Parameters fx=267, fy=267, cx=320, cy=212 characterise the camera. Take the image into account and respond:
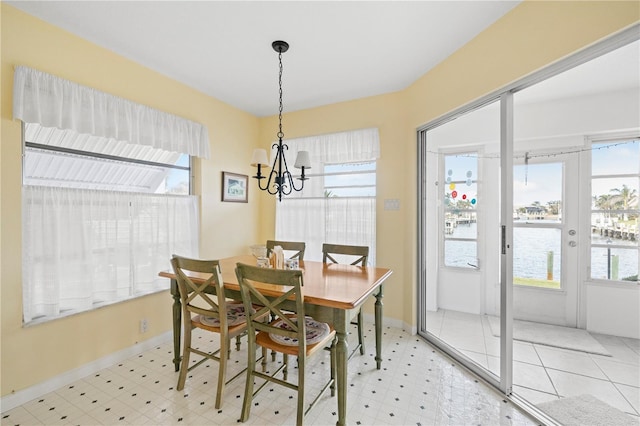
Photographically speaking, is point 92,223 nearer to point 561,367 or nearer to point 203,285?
point 203,285

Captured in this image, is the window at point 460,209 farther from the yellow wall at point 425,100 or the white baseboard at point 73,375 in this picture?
the white baseboard at point 73,375

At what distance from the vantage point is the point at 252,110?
3.74 meters

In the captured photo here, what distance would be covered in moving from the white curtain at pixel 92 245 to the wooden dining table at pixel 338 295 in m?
0.62

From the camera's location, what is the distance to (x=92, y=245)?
2195 millimetres

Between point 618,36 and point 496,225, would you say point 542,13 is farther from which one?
point 496,225

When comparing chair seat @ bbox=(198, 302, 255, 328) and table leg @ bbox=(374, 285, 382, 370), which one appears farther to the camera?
table leg @ bbox=(374, 285, 382, 370)

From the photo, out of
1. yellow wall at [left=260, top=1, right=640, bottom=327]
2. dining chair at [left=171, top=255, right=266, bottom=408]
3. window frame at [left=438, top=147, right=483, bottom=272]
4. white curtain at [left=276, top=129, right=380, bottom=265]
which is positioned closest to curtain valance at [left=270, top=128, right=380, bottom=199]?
white curtain at [left=276, top=129, right=380, bottom=265]

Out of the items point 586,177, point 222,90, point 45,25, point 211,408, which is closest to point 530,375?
point 586,177

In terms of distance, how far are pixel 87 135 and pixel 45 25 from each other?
0.78 meters

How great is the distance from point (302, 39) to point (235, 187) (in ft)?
6.77

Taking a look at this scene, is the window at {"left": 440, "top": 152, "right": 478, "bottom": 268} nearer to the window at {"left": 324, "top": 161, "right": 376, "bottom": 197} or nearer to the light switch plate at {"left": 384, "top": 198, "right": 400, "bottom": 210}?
the light switch plate at {"left": 384, "top": 198, "right": 400, "bottom": 210}

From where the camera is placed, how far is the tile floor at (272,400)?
67.2 inches

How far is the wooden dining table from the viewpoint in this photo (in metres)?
1.59

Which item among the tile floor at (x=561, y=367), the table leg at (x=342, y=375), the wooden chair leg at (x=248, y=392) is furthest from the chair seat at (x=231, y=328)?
the tile floor at (x=561, y=367)
